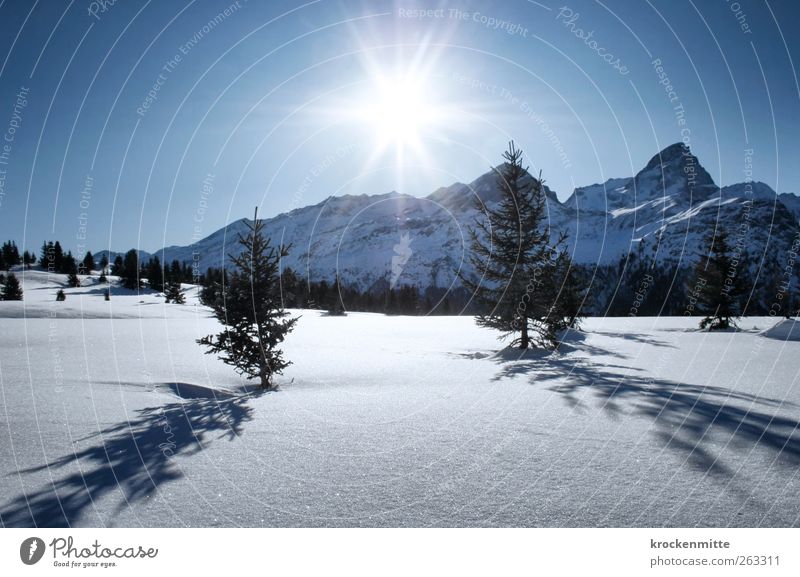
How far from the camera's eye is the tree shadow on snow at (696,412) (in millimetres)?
4750

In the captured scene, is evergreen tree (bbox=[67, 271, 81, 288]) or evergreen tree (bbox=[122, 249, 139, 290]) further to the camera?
evergreen tree (bbox=[122, 249, 139, 290])

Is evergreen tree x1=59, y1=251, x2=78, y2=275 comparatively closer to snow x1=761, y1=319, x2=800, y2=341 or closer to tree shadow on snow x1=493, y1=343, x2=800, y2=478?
tree shadow on snow x1=493, y1=343, x2=800, y2=478

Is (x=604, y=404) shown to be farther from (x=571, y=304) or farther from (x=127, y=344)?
(x=571, y=304)

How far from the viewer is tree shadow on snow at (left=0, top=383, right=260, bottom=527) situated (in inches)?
133

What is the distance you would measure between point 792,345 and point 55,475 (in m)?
24.8

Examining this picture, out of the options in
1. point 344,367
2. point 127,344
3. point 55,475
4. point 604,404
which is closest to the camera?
point 55,475

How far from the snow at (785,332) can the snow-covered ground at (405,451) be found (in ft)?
49.0

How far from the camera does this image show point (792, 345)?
18031 millimetres

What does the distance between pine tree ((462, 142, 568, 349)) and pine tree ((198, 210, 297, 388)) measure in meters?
9.14

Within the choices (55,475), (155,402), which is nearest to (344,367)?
(155,402)

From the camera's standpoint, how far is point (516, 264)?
18.5 metres

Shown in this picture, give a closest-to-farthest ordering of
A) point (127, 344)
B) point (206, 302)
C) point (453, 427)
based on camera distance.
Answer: point (453, 427), point (206, 302), point (127, 344)

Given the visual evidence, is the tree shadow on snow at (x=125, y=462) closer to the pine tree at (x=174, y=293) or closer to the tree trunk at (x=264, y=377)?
the tree trunk at (x=264, y=377)

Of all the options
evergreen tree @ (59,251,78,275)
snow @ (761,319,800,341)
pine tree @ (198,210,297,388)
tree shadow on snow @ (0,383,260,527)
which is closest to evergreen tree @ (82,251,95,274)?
evergreen tree @ (59,251,78,275)
